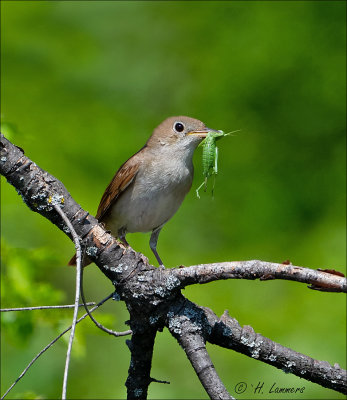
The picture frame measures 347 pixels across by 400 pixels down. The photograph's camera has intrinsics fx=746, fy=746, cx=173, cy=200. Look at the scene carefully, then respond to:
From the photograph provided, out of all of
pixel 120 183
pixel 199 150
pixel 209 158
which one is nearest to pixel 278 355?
pixel 209 158

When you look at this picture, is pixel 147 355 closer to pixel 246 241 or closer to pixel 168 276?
pixel 168 276

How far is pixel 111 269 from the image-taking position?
8.56 feet

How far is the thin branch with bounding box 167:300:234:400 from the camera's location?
92.7 inches

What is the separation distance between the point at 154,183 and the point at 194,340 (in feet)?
5.77

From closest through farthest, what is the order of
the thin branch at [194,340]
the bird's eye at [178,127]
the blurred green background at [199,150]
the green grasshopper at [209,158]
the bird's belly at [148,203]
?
1. the thin branch at [194,340]
2. the green grasshopper at [209,158]
3. the bird's belly at [148,203]
4. the bird's eye at [178,127]
5. the blurred green background at [199,150]

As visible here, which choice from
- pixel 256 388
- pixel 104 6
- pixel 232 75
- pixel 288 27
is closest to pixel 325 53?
pixel 288 27

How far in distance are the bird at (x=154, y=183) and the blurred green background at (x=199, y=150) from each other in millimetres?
437

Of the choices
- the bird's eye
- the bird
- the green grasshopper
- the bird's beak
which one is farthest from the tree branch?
the bird's eye

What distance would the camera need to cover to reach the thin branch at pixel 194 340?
7.73 feet

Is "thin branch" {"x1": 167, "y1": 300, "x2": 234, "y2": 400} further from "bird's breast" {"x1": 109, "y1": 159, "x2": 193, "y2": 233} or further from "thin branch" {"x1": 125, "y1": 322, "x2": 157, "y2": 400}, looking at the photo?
"bird's breast" {"x1": 109, "y1": 159, "x2": 193, "y2": 233}

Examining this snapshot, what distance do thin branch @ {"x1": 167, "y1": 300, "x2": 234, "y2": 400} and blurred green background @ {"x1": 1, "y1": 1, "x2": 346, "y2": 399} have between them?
1.79 m

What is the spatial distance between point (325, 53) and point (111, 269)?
3.54 m

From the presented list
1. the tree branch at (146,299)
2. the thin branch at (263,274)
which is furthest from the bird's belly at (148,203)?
the thin branch at (263,274)

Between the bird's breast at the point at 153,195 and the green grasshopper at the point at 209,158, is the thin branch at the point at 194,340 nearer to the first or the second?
the green grasshopper at the point at 209,158
